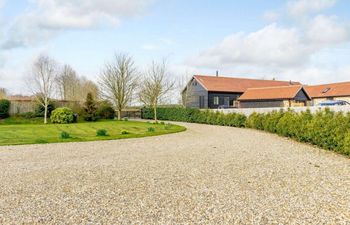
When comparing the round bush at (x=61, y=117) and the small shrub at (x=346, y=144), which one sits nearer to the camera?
the small shrub at (x=346, y=144)

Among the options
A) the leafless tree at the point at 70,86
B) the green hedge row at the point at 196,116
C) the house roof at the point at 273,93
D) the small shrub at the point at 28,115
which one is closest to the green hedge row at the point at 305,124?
the green hedge row at the point at 196,116

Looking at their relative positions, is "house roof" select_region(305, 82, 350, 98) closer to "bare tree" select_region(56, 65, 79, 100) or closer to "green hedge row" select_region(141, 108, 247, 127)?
"green hedge row" select_region(141, 108, 247, 127)

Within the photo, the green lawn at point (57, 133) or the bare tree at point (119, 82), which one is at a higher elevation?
the bare tree at point (119, 82)

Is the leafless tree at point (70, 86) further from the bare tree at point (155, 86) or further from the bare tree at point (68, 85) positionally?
the bare tree at point (155, 86)

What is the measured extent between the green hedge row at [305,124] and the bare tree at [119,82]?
12.8 meters

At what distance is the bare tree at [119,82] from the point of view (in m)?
35.1

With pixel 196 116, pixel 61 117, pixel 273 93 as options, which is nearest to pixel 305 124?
pixel 196 116

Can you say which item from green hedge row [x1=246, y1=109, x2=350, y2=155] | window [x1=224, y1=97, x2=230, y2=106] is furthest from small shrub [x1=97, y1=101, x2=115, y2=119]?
green hedge row [x1=246, y1=109, x2=350, y2=155]

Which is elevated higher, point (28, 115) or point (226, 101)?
point (226, 101)

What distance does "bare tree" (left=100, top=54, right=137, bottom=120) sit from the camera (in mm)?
35062

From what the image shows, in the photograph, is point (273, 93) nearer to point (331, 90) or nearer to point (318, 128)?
point (331, 90)

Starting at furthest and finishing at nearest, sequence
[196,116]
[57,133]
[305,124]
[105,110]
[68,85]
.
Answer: [68,85], [105,110], [196,116], [57,133], [305,124]

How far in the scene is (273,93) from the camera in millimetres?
35938

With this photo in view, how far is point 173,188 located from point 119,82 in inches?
1191
